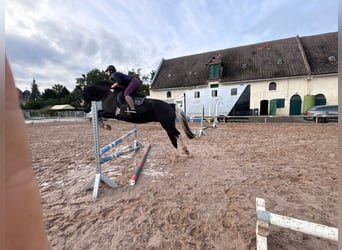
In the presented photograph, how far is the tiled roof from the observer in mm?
14031

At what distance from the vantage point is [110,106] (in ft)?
10.8

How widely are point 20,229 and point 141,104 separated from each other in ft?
9.46

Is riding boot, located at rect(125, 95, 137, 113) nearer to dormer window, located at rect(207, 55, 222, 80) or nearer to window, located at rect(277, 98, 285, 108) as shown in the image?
dormer window, located at rect(207, 55, 222, 80)

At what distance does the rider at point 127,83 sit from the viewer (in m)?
3.10

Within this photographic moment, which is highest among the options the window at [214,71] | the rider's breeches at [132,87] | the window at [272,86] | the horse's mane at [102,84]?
the window at [214,71]

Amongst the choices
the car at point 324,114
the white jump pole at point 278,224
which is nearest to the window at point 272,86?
the car at point 324,114

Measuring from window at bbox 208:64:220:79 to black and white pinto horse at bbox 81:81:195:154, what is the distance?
1487 centimetres

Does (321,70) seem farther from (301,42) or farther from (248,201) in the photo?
(248,201)

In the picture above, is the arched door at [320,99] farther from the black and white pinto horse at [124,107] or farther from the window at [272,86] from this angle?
the black and white pinto horse at [124,107]

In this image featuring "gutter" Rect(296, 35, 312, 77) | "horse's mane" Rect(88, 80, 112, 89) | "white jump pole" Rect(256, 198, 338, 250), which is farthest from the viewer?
"gutter" Rect(296, 35, 312, 77)

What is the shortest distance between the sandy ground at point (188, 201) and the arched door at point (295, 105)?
13507 mm

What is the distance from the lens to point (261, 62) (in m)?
15.9

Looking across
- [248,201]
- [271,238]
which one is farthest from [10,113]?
[248,201]

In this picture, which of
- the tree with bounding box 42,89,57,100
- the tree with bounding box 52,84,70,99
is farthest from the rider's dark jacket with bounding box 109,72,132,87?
the tree with bounding box 52,84,70,99
